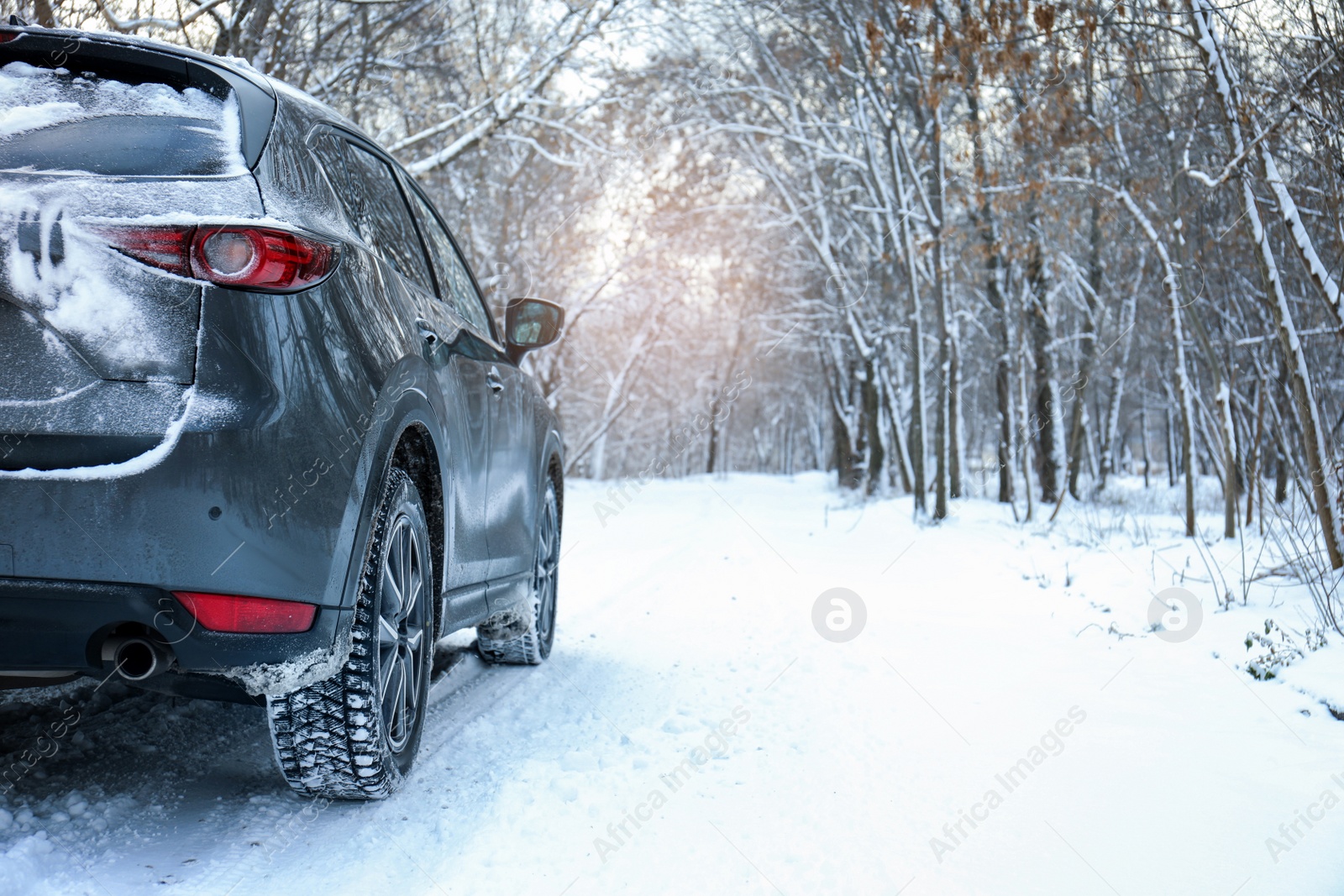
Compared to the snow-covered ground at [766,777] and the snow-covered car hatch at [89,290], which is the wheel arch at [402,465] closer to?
the snow-covered car hatch at [89,290]

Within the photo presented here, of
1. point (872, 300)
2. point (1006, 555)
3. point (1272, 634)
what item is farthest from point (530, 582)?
point (872, 300)

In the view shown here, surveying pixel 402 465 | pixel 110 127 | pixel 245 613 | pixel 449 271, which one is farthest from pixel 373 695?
pixel 449 271

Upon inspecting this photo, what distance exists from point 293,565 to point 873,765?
6.68 ft

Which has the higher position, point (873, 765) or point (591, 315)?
point (591, 315)

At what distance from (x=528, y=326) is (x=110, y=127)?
2.17 m

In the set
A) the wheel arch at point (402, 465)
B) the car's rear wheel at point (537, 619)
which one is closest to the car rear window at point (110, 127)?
the wheel arch at point (402, 465)

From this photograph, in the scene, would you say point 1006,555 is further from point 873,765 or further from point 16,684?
point 16,684

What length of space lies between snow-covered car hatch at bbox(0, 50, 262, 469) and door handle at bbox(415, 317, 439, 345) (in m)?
0.76

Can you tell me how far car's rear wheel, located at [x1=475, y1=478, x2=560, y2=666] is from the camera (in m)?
4.04

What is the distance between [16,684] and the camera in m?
2.02

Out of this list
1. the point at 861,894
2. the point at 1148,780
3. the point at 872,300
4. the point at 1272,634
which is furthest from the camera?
the point at 872,300

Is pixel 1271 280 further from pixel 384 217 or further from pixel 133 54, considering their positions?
pixel 133 54

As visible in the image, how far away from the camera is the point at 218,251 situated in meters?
1.95

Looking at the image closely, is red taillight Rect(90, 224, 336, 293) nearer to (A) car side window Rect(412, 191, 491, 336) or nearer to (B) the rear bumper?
(B) the rear bumper
